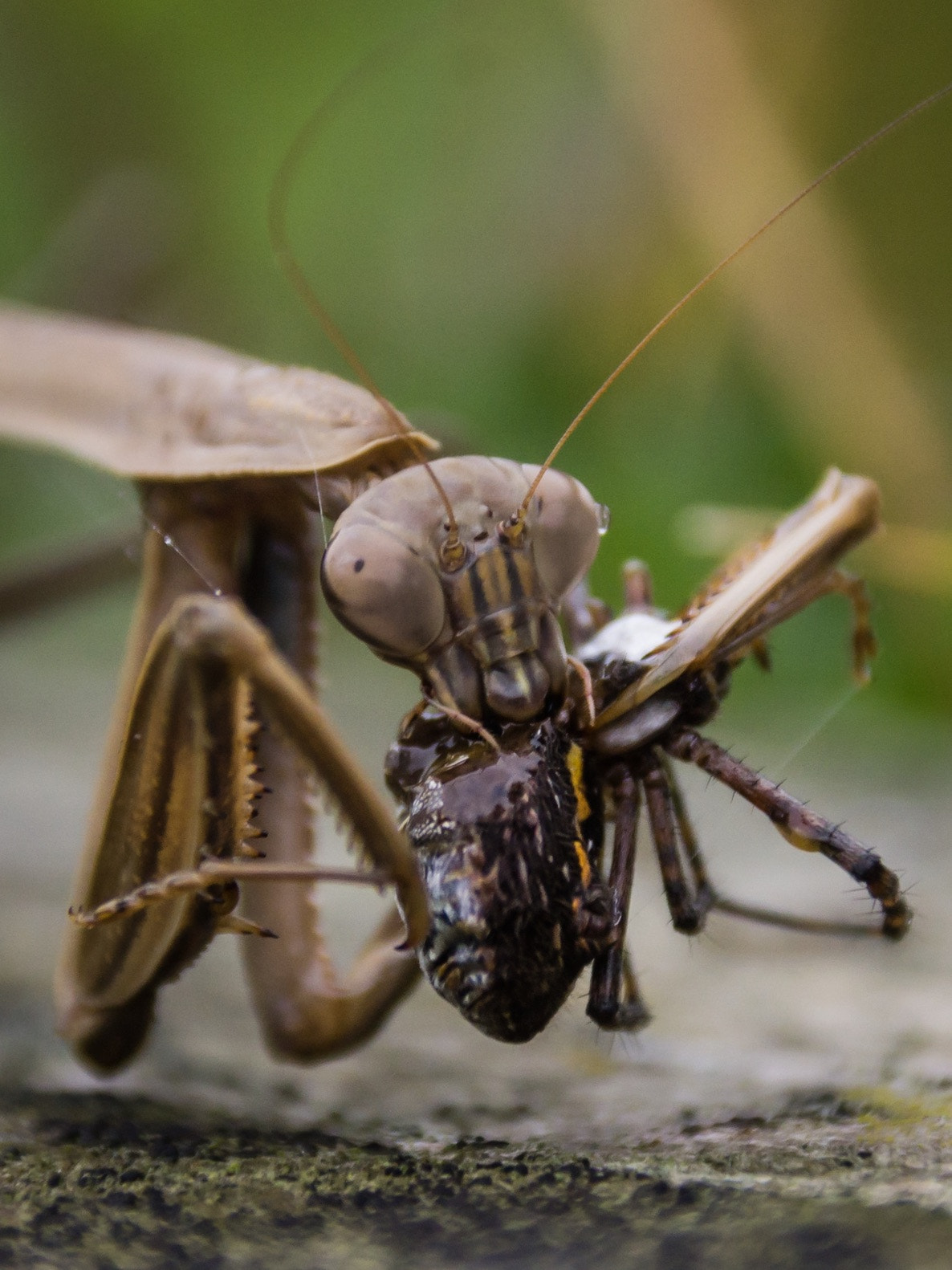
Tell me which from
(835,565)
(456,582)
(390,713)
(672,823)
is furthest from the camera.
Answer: (390,713)

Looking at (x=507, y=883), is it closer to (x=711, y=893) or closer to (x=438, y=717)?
(x=438, y=717)

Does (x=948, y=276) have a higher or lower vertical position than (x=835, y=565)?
higher

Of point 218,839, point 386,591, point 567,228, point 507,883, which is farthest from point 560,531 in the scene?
point 567,228

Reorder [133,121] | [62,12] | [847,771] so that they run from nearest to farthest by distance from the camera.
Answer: [847,771], [62,12], [133,121]

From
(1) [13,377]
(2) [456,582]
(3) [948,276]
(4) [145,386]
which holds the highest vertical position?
(3) [948,276]

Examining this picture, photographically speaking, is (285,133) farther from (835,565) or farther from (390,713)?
(835,565)

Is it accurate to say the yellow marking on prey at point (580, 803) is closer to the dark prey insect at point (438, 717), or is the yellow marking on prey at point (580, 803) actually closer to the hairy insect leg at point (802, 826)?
the dark prey insect at point (438, 717)

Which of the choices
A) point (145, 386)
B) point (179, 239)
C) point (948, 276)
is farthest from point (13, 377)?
point (179, 239)
